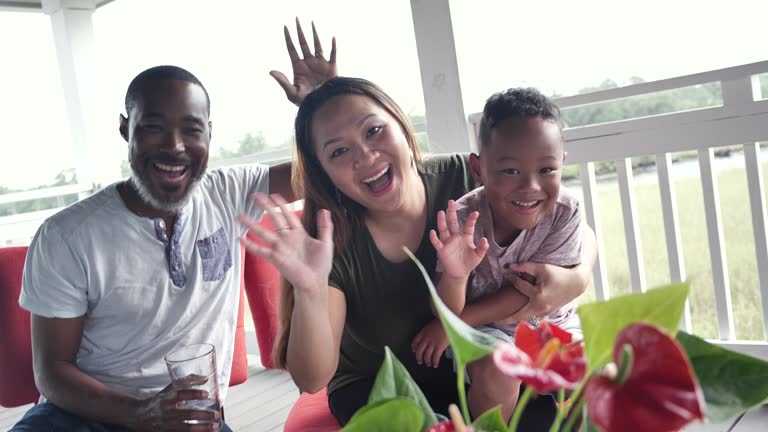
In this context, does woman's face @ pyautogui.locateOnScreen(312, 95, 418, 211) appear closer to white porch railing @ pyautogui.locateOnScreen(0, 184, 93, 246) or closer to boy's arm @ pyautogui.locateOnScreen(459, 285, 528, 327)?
boy's arm @ pyautogui.locateOnScreen(459, 285, 528, 327)

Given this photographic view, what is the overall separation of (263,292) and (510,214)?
899 millimetres

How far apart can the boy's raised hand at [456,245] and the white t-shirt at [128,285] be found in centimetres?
79

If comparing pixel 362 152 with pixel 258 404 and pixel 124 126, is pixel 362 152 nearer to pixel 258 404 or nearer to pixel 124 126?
pixel 124 126

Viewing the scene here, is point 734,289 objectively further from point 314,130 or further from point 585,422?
point 585,422

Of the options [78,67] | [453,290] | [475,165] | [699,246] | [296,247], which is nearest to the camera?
[296,247]

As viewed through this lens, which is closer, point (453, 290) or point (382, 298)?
point (453, 290)

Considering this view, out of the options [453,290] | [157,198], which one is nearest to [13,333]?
[157,198]

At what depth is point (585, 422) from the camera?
518mm

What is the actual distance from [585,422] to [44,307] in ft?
5.03

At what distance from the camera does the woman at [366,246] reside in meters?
1.50

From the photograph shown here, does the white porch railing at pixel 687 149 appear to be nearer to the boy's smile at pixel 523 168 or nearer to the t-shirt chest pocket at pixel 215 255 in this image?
the boy's smile at pixel 523 168

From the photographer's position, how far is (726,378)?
487 mm

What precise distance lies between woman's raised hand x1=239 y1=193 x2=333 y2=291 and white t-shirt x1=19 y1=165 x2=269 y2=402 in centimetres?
65

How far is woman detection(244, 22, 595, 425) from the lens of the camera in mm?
1503
